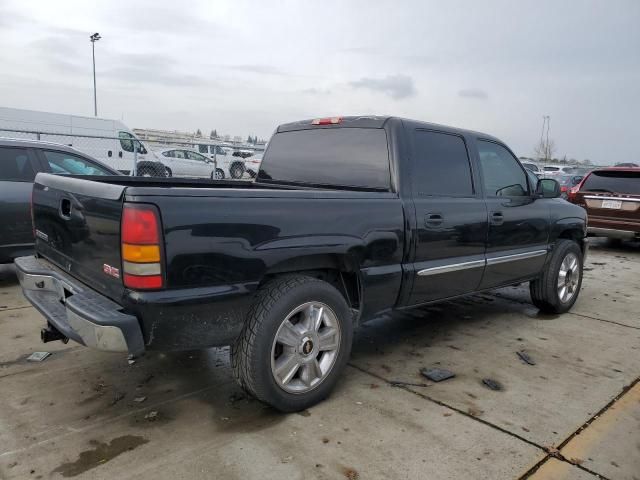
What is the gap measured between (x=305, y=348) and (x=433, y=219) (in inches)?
55.2

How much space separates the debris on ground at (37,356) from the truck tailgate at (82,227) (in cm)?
84

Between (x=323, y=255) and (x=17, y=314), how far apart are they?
332cm

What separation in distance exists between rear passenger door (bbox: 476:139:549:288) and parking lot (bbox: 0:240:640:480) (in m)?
0.67

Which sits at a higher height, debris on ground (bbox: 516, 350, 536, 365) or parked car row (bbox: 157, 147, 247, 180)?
parked car row (bbox: 157, 147, 247, 180)

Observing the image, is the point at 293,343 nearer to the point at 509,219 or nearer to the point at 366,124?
the point at 366,124

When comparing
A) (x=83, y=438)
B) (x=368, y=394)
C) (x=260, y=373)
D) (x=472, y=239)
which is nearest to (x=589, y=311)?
(x=472, y=239)

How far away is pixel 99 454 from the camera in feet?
8.77

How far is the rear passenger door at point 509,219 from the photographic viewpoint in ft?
14.8

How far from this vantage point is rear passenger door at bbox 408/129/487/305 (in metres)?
3.79

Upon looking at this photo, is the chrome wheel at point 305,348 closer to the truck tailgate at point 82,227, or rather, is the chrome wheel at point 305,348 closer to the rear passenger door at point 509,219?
the truck tailgate at point 82,227

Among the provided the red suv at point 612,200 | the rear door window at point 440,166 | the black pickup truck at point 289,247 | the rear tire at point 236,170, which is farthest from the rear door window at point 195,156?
the rear door window at point 440,166

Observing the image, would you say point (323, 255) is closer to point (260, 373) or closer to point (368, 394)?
point (260, 373)

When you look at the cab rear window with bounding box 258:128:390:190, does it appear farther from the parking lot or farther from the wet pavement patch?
the wet pavement patch

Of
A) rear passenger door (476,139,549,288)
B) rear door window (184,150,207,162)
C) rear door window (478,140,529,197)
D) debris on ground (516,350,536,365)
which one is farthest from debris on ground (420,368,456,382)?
rear door window (184,150,207,162)
